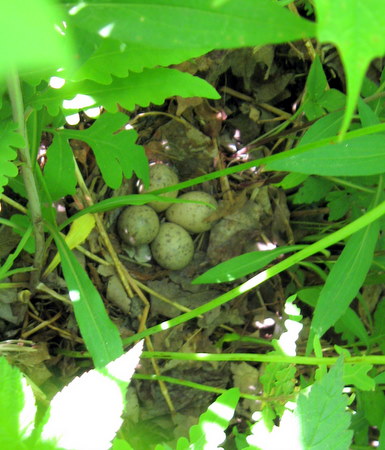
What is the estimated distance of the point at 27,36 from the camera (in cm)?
36

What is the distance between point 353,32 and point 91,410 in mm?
685

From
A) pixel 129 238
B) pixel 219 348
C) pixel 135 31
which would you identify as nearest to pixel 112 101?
pixel 135 31

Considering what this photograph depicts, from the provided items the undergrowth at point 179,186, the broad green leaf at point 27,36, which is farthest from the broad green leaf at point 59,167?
the broad green leaf at point 27,36

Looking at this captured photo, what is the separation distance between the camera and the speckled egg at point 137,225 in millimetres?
1860

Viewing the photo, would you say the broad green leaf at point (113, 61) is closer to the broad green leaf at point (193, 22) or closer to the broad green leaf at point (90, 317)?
the broad green leaf at point (193, 22)

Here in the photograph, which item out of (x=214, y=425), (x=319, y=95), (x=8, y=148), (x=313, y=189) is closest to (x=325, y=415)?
(x=214, y=425)

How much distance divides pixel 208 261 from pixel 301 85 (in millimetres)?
816

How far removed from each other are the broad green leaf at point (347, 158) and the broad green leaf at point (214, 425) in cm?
60

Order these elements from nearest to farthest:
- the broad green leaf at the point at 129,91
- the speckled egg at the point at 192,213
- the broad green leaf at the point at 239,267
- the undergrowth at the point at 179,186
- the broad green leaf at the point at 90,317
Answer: the undergrowth at the point at 179,186, the broad green leaf at the point at 129,91, the broad green leaf at the point at 90,317, the broad green leaf at the point at 239,267, the speckled egg at the point at 192,213

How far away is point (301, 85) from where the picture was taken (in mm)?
2168

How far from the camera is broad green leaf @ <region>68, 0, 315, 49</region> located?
556mm

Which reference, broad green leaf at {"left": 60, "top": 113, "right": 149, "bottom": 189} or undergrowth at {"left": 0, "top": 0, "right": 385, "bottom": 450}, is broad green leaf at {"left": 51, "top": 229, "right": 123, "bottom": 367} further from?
broad green leaf at {"left": 60, "top": 113, "right": 149, "bottom": 189}

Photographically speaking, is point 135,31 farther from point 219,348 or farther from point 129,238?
point 219,348

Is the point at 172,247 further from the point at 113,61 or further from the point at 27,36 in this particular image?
the point at 27,36
